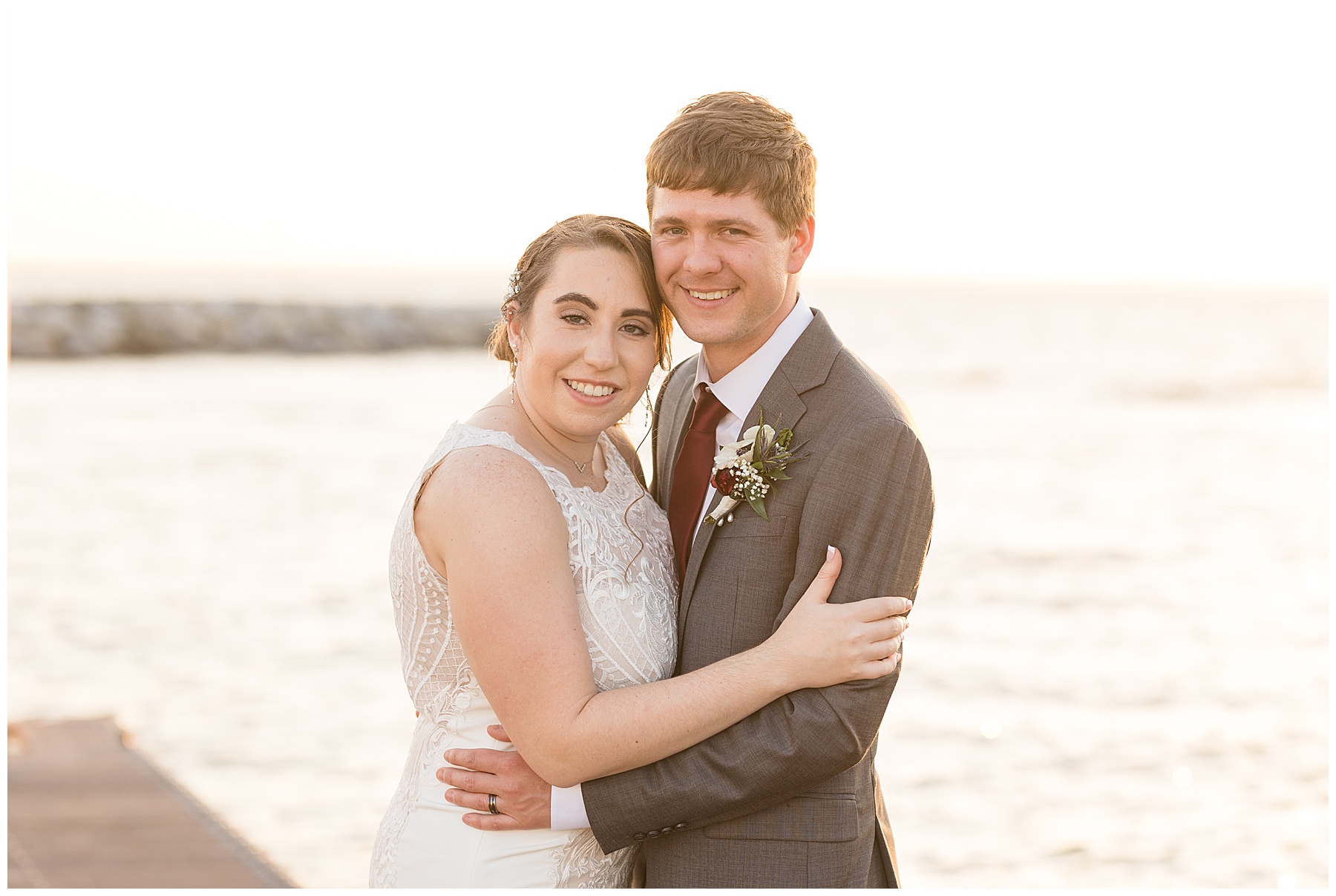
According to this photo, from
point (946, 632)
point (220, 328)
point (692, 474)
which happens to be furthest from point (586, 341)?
point (220, 328)

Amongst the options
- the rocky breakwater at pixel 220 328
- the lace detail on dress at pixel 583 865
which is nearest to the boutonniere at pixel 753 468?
the lace detail on dress at pixel 583 865

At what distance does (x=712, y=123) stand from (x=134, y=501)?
1432 cm

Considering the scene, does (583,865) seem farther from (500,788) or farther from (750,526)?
(750,526)

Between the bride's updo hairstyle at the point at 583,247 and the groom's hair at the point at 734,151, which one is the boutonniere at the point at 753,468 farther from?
the groom's hair at the point at 734,151

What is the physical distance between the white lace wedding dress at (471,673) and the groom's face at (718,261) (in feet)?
1.70

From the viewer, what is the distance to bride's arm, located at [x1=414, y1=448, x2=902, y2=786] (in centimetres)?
252

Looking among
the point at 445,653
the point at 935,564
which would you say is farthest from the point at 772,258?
the point at 935,564

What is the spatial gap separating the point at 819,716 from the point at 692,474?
75 centimetres

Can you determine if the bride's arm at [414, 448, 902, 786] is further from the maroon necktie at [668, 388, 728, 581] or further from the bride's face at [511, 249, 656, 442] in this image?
the maroon necktie at [668, 388, 728, 581]

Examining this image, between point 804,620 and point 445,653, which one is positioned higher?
point 804,620

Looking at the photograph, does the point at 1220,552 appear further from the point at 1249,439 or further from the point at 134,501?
the point at 134,501

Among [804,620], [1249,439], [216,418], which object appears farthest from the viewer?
[1249,439]

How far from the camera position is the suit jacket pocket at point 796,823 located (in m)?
2.70

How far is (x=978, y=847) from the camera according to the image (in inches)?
259
